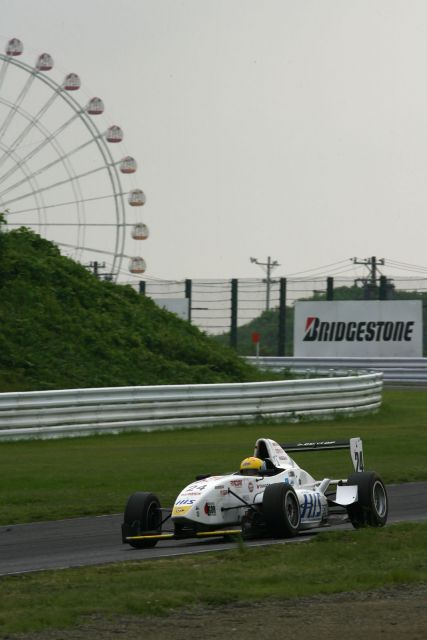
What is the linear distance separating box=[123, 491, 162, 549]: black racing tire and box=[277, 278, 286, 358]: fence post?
112 ft

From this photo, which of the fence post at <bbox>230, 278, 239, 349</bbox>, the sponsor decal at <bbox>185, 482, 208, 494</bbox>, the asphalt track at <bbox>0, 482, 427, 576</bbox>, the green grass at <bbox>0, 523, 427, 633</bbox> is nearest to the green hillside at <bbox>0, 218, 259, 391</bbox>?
the fence post at <bbox>230, 278, 239, 349</bbox>

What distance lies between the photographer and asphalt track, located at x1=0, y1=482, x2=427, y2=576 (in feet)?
34.4

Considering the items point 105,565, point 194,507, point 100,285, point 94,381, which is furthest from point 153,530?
point 100,285

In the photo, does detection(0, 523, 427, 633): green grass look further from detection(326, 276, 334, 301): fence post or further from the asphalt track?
detection(326, 276, 334, 301): fence post

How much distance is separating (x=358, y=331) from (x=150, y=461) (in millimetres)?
26795

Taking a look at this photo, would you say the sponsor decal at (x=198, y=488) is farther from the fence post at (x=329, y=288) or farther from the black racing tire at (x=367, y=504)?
the fence post at (x=329, y=288)

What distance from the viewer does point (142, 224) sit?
40.9 m

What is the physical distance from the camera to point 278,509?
36.4ft

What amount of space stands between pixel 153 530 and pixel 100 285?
2171cm

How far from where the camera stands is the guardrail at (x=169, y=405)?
70.7 ft

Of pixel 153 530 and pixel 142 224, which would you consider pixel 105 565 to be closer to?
pixel 153 530

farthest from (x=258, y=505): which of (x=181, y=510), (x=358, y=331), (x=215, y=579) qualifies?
(x=358, y=331)

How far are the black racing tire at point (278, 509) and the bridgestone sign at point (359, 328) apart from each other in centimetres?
3288

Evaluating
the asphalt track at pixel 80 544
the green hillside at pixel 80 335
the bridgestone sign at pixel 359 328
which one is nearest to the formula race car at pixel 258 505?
the asphalt track at pixel 80 544
